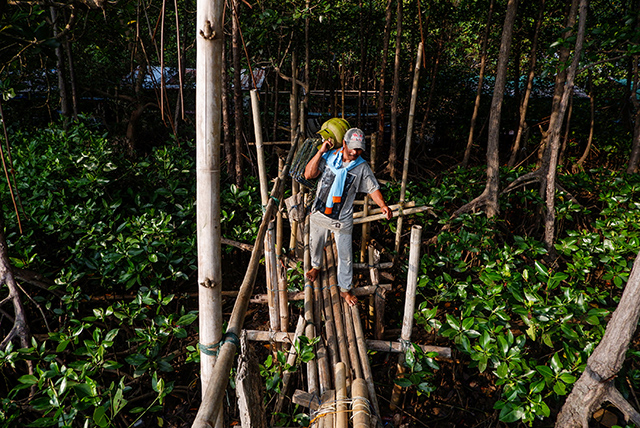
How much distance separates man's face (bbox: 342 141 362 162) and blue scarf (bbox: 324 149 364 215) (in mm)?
33

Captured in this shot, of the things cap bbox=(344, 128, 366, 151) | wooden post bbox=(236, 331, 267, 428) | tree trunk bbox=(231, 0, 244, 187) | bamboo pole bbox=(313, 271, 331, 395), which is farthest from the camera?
tree trunk bbox=(231, 0, 244, 187)

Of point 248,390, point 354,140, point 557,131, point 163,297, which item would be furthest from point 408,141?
point 248,390

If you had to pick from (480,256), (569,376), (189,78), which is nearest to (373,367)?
(480,256)

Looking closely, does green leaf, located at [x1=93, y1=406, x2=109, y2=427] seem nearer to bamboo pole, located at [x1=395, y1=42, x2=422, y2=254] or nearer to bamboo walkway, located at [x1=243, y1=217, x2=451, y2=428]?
bamboo walkway, located at [x1=243, y1=217, x2=451, y2=428]

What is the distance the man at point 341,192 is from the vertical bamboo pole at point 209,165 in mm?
1868

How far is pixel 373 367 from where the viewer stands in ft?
11.6

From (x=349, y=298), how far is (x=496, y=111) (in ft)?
8.34

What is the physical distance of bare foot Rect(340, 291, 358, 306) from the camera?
3156 mm

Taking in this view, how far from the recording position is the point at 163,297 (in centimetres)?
328

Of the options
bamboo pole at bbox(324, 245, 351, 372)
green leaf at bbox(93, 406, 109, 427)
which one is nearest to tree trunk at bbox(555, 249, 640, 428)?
bamboo pole at bbox(324, 245, 351, 372)

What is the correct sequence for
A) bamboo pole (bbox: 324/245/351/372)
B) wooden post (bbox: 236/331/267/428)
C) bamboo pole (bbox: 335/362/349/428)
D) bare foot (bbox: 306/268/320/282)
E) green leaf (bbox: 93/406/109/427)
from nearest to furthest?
wooden post (bbox: 236/331/267/428)
green leaf (bbox: 93/406/109/427)
bamboo pole (bbox: 335/362/349/428)
bamboo pole (bbox: 324/245/351/372)
bare foot (bbox: 306/268/320/282)

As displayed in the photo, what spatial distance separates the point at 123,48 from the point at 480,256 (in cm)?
630

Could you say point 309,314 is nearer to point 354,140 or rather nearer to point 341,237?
point 341,237

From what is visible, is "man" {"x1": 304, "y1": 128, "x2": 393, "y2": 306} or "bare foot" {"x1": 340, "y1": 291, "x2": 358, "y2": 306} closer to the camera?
"man" {"x1": 304, "y1": 128, "x2": 393, "y2": 306}
